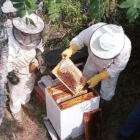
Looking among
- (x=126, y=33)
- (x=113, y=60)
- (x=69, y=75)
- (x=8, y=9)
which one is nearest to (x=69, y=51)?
(x=69, y=75)

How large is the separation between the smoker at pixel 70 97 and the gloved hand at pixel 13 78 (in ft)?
2.08

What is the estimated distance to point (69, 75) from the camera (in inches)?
113

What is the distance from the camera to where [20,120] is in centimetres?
362

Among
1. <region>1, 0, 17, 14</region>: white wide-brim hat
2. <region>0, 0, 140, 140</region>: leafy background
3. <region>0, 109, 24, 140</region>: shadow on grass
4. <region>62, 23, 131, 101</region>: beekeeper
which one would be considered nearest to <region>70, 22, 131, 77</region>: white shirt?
<region>62, 23, 131, 101</region>: beekeeper

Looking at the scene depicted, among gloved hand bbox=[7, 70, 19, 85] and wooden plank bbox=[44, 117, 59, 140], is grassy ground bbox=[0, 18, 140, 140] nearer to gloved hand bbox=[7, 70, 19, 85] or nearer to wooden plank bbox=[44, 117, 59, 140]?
wooden plank bbox=[44, 117, 59, 140]

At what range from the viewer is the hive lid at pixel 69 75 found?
279 centimetres

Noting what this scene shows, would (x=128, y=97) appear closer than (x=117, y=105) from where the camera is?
No

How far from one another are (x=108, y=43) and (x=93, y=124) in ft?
4.76

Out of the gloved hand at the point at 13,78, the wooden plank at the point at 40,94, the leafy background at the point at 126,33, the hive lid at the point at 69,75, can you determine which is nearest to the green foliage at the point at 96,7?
the hive lid at the point at 69,75

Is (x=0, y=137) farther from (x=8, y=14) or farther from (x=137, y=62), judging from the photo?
(x=137, y=62)

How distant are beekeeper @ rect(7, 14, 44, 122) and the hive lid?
1.72 ft

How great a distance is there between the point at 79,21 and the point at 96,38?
2.14 m

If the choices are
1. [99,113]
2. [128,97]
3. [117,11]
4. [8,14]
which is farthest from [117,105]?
[8,14]

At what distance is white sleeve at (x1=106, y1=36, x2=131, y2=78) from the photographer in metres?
2.69
